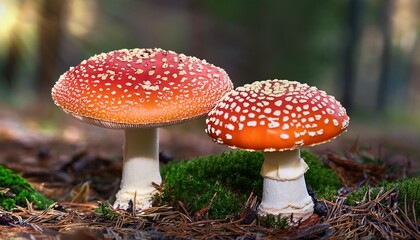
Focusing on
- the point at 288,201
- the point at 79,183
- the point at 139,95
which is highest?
the point at 139,95

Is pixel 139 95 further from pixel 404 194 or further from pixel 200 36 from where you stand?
pixel 200 36

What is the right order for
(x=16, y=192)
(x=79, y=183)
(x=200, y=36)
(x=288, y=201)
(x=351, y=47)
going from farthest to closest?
(x=351, y=47) → (x=200, y=36) → (x=79, y=183) → (x=16, y=192) → (x=288, y=201)

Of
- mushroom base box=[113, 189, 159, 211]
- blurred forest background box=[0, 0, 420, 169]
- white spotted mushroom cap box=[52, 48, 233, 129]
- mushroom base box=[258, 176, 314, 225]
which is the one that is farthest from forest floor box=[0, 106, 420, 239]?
blurred forest background box=[0, 0, 420, 169]

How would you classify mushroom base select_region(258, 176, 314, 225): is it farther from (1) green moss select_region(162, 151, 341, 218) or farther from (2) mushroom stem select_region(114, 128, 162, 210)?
(2) mushroom stem select_region(114, 128, 162, 210)

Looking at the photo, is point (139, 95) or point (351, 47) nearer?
point (139, 95)

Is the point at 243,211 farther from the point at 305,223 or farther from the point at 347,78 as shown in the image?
the point at 347,78

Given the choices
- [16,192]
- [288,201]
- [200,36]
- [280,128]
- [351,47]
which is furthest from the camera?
[351,47]

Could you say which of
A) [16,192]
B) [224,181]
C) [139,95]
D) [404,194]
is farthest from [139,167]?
[404,194]

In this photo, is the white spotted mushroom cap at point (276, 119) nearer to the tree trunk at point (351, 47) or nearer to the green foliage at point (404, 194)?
the green foliage at point (404, 194)
